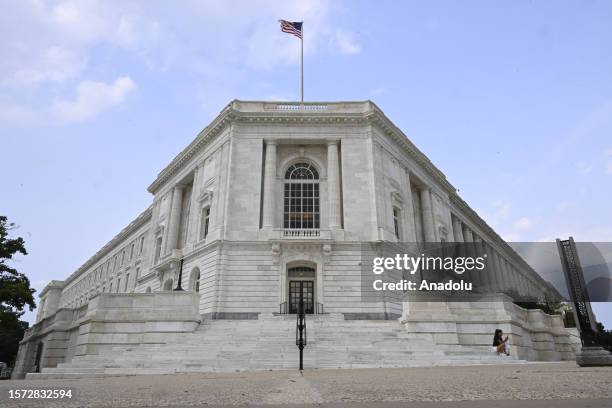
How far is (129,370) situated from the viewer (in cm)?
1373

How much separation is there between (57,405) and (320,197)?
26121mm

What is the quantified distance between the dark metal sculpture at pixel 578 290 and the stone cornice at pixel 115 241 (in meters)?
42.7

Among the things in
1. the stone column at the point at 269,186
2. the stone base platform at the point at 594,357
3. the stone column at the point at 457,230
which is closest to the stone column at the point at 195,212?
the stone column at the point at 269,186

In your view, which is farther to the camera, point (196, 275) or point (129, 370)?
point (196, 275)

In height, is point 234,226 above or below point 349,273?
above

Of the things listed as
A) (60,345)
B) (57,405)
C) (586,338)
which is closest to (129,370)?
(57,405)

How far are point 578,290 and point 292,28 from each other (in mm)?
28765

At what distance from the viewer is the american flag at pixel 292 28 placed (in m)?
32.8

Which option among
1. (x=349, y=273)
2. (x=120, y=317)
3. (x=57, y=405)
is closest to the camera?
(x=57, y=405)

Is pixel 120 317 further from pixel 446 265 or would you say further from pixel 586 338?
pixel 446 265

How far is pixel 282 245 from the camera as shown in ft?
90.4

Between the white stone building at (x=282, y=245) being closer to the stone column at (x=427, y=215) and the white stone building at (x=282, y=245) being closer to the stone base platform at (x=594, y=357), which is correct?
the stone column at (x=427, y=215)

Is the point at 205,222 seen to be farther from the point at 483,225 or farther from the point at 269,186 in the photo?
the point at 483,225

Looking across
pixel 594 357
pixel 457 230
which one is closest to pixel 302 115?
pixel 594 357
